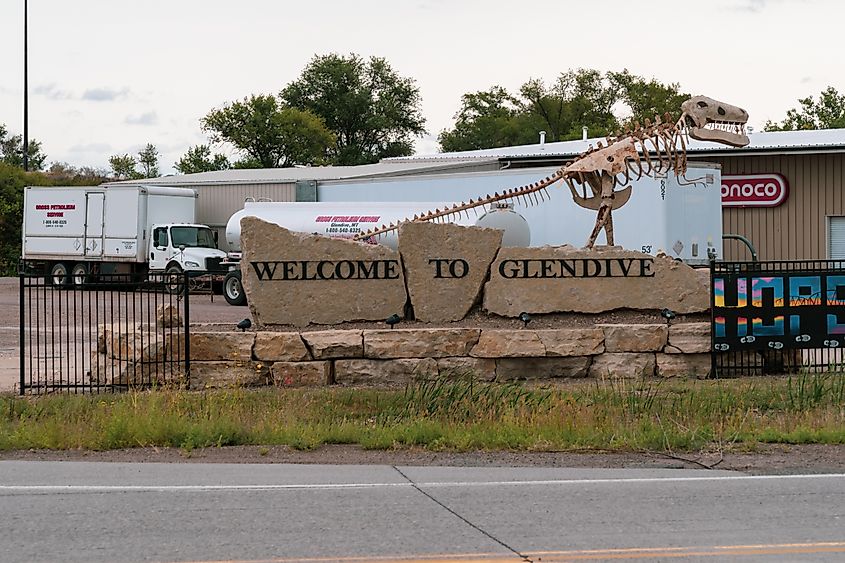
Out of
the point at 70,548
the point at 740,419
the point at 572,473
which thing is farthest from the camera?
the point at 740,419

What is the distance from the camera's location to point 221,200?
37812mm

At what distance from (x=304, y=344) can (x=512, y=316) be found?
3.16 m

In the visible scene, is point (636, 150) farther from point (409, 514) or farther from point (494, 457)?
point (409, 514)

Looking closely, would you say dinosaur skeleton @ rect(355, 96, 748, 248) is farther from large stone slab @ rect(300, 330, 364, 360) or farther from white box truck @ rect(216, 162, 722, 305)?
white box truck @ rect(216, 162, 722, 305)

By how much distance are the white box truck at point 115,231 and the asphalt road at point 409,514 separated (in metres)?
24.4

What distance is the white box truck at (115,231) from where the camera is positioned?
1353 inches

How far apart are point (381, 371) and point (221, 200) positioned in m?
23.0

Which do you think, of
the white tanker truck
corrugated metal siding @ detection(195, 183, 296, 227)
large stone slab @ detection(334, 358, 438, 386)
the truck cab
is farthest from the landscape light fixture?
corrugated metal siding @ detection(195, 183, 296, 227)

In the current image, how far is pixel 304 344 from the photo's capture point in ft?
52.5

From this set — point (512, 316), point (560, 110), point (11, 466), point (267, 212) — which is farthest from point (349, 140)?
point (11, 466)

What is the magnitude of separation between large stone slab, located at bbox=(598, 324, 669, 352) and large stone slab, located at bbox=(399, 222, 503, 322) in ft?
6.90

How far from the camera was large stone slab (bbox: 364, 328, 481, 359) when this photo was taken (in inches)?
629

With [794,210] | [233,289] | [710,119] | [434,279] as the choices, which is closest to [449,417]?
[434,279]

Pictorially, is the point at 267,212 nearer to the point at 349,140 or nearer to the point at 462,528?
the point at 462,528
